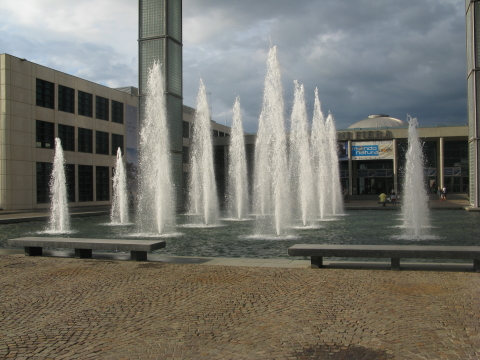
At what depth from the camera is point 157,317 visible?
222 inches

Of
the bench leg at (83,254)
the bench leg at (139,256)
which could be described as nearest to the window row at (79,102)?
the bench leg at (83,254)

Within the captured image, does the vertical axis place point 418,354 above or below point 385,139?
below

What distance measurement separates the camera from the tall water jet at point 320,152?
3216 centimetres

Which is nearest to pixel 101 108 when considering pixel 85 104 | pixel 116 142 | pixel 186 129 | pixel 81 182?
pixel 85 104

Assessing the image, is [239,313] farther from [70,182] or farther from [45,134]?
[70,182]

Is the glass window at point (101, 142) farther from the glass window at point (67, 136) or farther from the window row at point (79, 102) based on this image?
the glass window at point (67, 136)

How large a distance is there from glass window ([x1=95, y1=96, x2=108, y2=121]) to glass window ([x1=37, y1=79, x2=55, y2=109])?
5841mm

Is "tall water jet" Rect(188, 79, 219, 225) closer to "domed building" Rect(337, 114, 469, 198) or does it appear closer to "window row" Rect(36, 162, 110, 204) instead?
"window row" Rect(36, 162, 110, 204)

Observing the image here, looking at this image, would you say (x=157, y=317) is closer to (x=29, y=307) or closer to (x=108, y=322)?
(x=108, y=322)

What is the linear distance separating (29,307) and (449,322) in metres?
5.50

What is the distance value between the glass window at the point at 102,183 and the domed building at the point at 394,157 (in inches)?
1068

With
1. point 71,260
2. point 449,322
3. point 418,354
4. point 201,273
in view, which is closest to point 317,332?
point 418,354

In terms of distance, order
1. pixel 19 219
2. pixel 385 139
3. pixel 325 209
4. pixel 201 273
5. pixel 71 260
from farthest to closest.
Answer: pixel 385 139
pixel 325 209
pixel 19 219
pixel 71 260
pixel 201 273

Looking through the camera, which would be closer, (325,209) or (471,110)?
(471,110)
